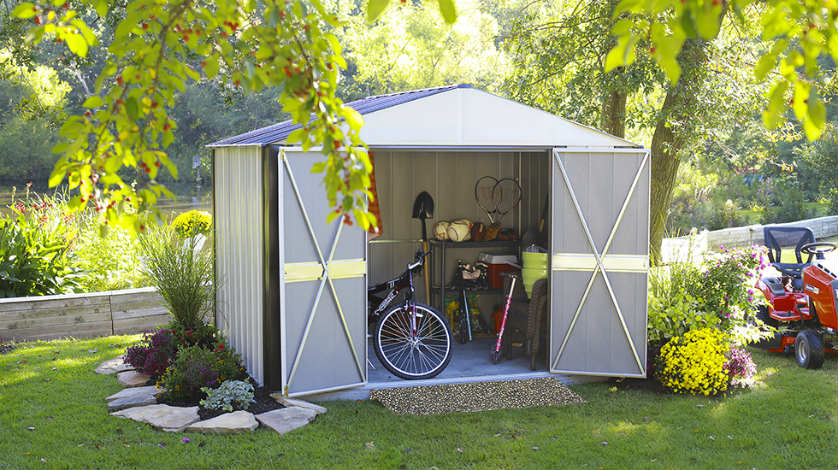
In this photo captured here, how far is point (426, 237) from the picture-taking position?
27.3 feet

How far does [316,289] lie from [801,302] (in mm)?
4388

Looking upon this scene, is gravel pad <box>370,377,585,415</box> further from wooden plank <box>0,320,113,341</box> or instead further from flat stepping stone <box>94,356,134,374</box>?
wooden plank <box>0,320,113,341</box>

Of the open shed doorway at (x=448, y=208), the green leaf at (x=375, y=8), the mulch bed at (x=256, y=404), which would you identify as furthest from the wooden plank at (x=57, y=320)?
the green leaf at (x=375, y=8)

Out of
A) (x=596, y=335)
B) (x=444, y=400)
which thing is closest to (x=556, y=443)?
(x=444, y=400)

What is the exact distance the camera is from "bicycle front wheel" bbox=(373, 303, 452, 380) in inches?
254

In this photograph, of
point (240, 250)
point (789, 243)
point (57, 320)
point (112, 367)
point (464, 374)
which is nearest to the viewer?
point (240, 250)

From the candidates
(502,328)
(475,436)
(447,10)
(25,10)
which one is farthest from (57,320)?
(447,10)

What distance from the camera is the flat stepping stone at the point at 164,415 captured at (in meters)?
5.28

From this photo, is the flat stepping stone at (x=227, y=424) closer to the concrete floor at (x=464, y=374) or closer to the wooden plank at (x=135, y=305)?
the concrete floor at (x=464, y=374)

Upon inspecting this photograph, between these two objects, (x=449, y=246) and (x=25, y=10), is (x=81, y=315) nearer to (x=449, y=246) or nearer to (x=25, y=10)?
(x=449, y=246)

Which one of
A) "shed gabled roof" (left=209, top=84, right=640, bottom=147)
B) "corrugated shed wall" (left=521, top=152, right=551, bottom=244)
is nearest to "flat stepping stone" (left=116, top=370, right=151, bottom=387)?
"shed gabled roof" (left=209, top=84, right=640, bottom=147)

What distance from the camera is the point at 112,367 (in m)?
6.80

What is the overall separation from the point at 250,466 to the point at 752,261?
15.1 ft

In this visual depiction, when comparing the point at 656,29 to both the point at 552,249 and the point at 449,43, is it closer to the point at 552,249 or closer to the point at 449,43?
the point at 552,249
